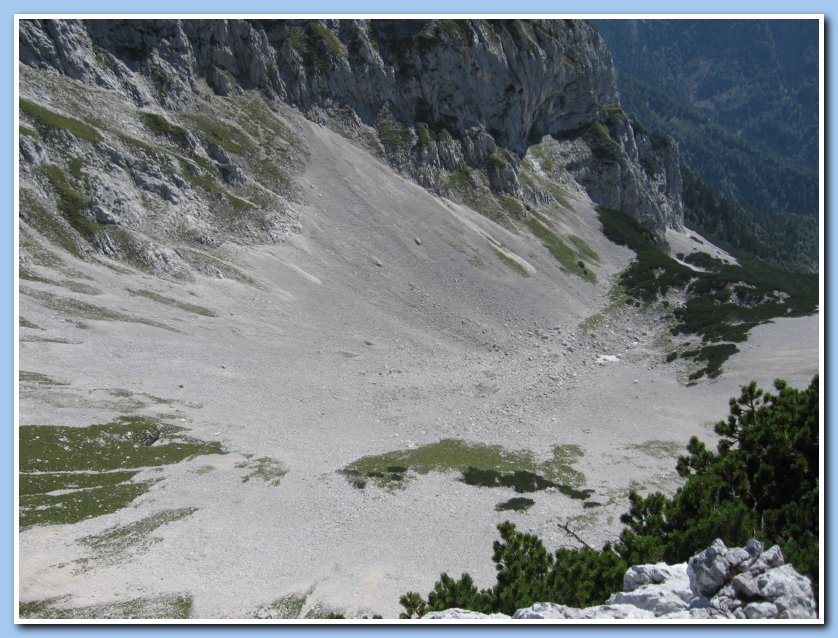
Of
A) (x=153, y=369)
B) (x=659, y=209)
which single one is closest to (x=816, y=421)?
(x=153, y=369)

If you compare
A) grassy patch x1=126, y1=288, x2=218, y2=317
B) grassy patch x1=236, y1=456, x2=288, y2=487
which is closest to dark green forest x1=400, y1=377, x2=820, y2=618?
grassy patch x1=236, y1=456, x2=288, y2=487

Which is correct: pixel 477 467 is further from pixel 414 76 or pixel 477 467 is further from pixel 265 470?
pixel 414 76

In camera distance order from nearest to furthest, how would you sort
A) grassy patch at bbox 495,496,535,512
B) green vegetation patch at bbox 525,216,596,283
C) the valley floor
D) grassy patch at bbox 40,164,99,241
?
the valley floor
grassy patch at bbox 495,496,535,512
grassy patch at bbox 40,164,99,241
green vegetation patch at bbox 525,216,596,283

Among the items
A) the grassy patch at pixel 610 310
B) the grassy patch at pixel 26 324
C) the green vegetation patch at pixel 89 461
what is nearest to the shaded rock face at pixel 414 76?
the grassy patch at pixel 610 310

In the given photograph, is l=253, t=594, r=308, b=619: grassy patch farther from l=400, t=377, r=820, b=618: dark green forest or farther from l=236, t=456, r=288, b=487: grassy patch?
l=236, t=456, r=288, b=487: grassy patch

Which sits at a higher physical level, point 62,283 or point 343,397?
point 62,283

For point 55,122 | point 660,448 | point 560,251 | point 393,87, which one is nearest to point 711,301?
point 560,251
